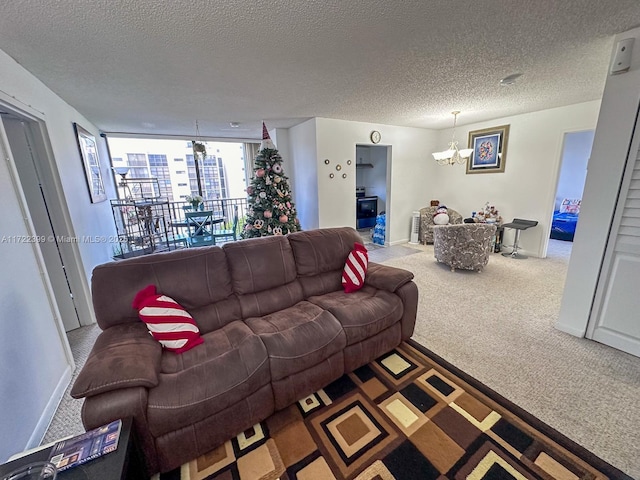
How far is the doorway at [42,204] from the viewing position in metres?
2.26

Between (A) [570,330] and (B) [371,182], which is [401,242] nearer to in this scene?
(B) [371,182]

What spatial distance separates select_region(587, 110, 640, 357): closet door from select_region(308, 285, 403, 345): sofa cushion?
1735 mm

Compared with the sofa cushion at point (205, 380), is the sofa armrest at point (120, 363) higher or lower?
higher

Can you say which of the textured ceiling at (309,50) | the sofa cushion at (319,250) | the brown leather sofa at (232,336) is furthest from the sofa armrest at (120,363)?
the textured ceiling at (309,50)

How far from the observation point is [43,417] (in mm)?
1555

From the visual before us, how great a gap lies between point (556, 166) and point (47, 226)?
6.72 m

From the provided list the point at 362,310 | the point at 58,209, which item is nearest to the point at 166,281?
the point at 362,310

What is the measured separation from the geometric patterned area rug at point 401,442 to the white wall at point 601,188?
4.44ft

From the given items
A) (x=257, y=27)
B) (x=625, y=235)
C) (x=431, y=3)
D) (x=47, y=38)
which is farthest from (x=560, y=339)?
(x=47, y=38)

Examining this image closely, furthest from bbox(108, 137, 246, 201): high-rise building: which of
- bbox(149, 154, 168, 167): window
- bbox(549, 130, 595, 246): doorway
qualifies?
bbox(549, 130, 595, 246): doorway

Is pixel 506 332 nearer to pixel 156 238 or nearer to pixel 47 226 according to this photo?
pixel 47 226

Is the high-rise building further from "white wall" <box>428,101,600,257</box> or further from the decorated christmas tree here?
"white wall" <box>428,101,600,257</box>

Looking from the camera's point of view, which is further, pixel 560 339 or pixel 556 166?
pixel 556 166

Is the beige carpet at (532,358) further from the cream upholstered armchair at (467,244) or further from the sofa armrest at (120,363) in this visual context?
the sofa armrest at (120,363)
